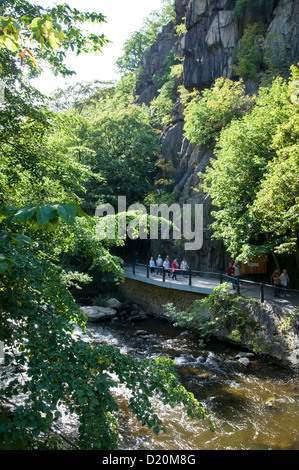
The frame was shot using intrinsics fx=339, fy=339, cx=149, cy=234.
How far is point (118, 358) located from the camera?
12.7ft

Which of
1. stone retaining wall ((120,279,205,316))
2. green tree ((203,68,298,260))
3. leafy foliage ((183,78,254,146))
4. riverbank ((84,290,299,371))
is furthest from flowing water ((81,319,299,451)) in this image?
leafy foliage ((183,78,254,146))

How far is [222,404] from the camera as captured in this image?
29.7 ft

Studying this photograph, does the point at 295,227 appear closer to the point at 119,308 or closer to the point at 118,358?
the point at 118,358

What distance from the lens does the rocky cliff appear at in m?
20.8

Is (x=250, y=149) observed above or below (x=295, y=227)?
above

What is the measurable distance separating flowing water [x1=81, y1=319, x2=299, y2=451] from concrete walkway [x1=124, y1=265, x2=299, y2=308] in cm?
239

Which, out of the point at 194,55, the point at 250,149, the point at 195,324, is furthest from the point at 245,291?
the point at 194,55

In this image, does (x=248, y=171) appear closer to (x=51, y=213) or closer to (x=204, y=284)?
(x=204, y=284)

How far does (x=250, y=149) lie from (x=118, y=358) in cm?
1258

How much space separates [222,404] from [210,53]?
26.2 meters

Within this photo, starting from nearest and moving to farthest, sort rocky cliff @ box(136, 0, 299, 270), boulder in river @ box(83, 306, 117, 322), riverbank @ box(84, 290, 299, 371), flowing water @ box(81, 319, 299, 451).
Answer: flowing water @ box(81, 319, 299, 451) → riverbank @ box(84, 290, 299, 371) → boulder in river @ box(83, 306, 117, 322) → rocky cliff @ box(136, 0, 299, 270)

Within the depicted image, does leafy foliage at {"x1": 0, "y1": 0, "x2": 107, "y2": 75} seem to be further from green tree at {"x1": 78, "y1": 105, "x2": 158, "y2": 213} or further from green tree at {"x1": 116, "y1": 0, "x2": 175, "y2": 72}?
green tree at {"x1": 116, "y1": 0, "x2": 175, "y2": 72}
